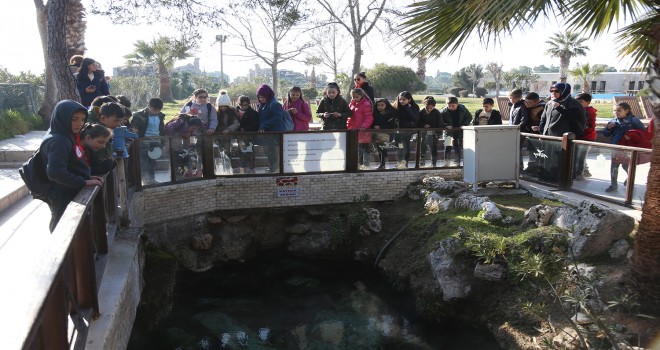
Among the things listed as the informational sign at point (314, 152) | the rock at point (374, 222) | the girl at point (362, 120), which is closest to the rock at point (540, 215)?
the rock at point (374, 222)

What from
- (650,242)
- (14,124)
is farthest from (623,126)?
(14,124)

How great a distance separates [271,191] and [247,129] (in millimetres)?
1274

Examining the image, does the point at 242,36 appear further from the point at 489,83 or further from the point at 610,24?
the point at 489,83

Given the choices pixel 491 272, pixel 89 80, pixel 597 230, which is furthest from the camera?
pixel 89 80

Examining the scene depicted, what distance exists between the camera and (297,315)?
8.41m

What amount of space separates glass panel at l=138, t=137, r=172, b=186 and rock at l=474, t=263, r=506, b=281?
207 inches

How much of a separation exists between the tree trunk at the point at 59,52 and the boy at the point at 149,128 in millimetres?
2211

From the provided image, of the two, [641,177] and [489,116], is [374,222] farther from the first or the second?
[641,177]

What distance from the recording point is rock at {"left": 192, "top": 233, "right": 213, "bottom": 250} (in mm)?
10039

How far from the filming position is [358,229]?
10477mm

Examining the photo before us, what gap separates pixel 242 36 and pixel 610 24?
65.2ft

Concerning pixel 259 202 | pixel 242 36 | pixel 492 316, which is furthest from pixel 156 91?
pixel 492 316

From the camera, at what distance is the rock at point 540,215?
7668 mm

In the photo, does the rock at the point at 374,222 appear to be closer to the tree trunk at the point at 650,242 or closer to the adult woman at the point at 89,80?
the tree trunk at the point at 650,242
